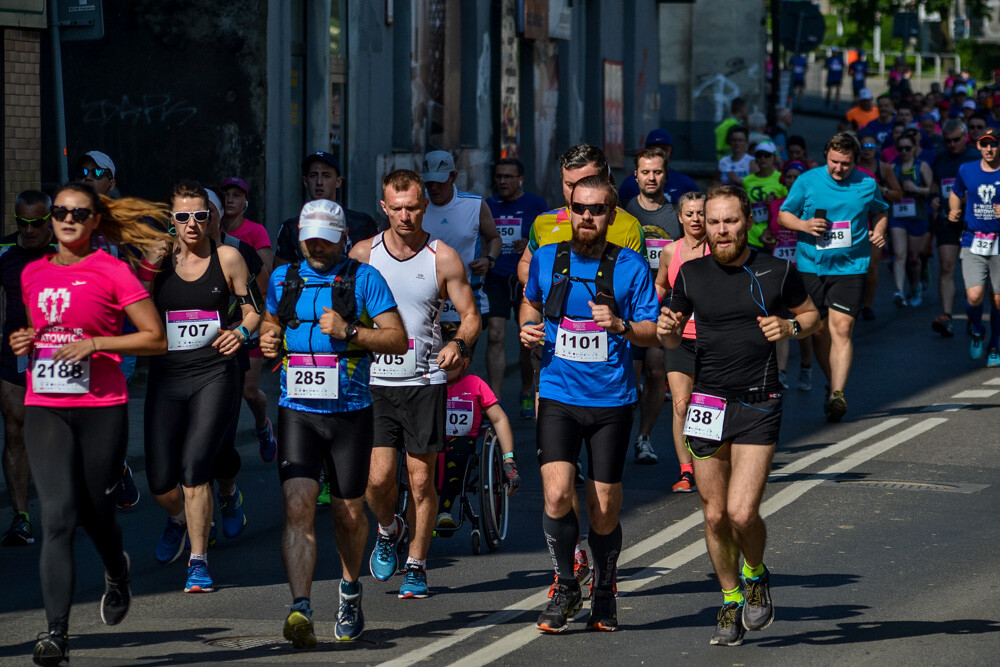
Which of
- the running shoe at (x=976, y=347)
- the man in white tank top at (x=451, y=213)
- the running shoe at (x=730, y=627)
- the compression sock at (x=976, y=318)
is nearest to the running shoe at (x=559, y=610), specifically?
the running shoe at (x=730, y=627)

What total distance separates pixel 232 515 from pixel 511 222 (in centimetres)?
425

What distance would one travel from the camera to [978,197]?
1564cm

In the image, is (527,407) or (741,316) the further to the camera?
(527,407)

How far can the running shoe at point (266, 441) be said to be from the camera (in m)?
11.0

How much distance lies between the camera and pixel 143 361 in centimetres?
1592

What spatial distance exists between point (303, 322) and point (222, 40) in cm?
1089

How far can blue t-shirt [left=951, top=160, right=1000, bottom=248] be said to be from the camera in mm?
15500

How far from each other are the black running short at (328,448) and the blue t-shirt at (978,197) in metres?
9.79

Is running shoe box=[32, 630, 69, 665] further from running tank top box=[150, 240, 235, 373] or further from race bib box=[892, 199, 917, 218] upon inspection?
race bib box=[892, 199, 917, 218]

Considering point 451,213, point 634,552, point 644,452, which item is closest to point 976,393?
point 644,452

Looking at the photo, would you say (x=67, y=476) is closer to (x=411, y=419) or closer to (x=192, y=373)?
(x=192, y=373)

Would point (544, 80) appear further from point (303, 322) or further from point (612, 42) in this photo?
point (303, 322)

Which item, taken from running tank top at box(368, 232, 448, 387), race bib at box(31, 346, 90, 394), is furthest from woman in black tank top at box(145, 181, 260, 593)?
race bib at box(31, 346, 90, 394)

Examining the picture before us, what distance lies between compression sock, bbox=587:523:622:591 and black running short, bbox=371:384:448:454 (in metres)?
0.96
